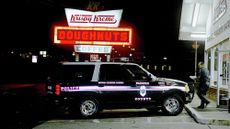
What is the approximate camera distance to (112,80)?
14023 mm

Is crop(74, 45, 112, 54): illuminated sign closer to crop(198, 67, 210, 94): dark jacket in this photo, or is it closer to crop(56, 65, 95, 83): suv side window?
crop(198, 67, 210, 94): dark jacket

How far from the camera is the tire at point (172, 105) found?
14.5m

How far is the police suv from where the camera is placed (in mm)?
13727

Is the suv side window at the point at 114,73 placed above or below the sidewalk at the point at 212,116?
above

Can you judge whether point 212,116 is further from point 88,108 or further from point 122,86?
point 88,108

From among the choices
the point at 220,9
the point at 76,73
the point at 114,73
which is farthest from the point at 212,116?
the point at 220,9

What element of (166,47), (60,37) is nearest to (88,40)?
(60,37)

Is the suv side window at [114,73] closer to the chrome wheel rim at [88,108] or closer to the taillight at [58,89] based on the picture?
the chrome wheel rim at [88,108]

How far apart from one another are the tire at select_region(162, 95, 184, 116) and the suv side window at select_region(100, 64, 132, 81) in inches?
63.2

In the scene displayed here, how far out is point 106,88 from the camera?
45.8 feet

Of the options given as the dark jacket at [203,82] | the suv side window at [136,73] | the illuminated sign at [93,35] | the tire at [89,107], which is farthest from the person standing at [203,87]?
the illuminated sign at [93,35]

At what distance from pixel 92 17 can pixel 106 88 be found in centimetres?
1186

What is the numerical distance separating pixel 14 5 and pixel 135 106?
Result: 36.2 meters

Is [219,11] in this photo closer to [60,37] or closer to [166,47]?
[60,37]
